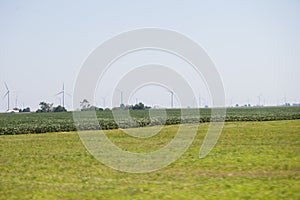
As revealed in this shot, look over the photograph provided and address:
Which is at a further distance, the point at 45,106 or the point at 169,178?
the point at 45,106

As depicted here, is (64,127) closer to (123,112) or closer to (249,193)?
(123,112)

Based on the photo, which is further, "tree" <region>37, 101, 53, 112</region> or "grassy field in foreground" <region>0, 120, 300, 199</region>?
"tree" <region>37, 101, 53, 112</region>

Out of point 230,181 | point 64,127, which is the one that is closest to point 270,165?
point 230,181

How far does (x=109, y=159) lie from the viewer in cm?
2288

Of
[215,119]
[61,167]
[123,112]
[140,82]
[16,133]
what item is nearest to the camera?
[61,167]

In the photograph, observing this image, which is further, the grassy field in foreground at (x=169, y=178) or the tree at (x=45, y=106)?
the tree at (x=45, y=106)

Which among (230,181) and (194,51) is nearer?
(230,181)

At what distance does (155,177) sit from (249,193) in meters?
4.51

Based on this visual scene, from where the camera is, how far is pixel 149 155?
79.4 feet

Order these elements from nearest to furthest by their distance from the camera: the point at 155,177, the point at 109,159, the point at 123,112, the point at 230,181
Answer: the point at 230,181
the point at 155,177
the point at 109,159
the point at 123,112

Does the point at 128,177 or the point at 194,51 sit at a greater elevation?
the point at 194,51

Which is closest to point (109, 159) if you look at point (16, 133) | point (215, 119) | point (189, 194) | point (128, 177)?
point (128, 177)

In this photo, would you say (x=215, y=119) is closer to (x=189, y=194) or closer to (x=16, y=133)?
(x=16, y=133)

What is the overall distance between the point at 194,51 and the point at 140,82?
5.42 metres
